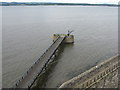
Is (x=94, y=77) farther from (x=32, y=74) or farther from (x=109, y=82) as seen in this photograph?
(x=32, y=74)

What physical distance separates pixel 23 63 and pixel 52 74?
611 cm

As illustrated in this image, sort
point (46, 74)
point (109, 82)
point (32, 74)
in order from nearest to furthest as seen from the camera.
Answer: point (109, 82), point (32, 74), point (46, 74)

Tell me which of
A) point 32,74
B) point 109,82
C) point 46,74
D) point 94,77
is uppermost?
point 94,77

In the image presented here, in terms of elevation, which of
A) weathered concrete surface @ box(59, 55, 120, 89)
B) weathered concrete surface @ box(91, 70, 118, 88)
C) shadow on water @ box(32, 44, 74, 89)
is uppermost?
weathered concrete surface @ box(59, 55, 120, 89)

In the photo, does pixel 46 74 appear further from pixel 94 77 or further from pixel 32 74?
pixel 94 77

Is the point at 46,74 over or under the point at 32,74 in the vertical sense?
under

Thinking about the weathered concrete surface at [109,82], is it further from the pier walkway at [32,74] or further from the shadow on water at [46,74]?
the pier walkway at [32,74]

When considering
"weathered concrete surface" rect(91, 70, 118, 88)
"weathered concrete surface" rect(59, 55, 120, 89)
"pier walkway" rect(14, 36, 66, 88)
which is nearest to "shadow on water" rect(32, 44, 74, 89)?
"pier walkway" rect(14, 36, 66, 88)

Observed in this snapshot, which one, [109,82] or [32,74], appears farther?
[32,74]

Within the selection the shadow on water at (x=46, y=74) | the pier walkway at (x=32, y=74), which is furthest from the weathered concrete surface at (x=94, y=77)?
the shadow on water at (x=46, y=74)

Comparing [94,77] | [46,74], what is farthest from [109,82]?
[46,74]

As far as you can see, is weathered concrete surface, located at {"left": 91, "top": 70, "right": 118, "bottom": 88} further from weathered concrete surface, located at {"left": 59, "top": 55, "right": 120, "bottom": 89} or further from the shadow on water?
the shadow on water

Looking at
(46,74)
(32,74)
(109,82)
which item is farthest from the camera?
(46,74)

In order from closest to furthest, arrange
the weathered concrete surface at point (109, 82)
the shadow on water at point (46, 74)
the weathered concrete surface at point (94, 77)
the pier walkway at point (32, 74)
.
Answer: the weathered concrete surface at point (94, 77)
the weathered concrete surface at point (109, 82)
the pier walkway at point (32, 74)
the shadow on water at point (46, 74)
